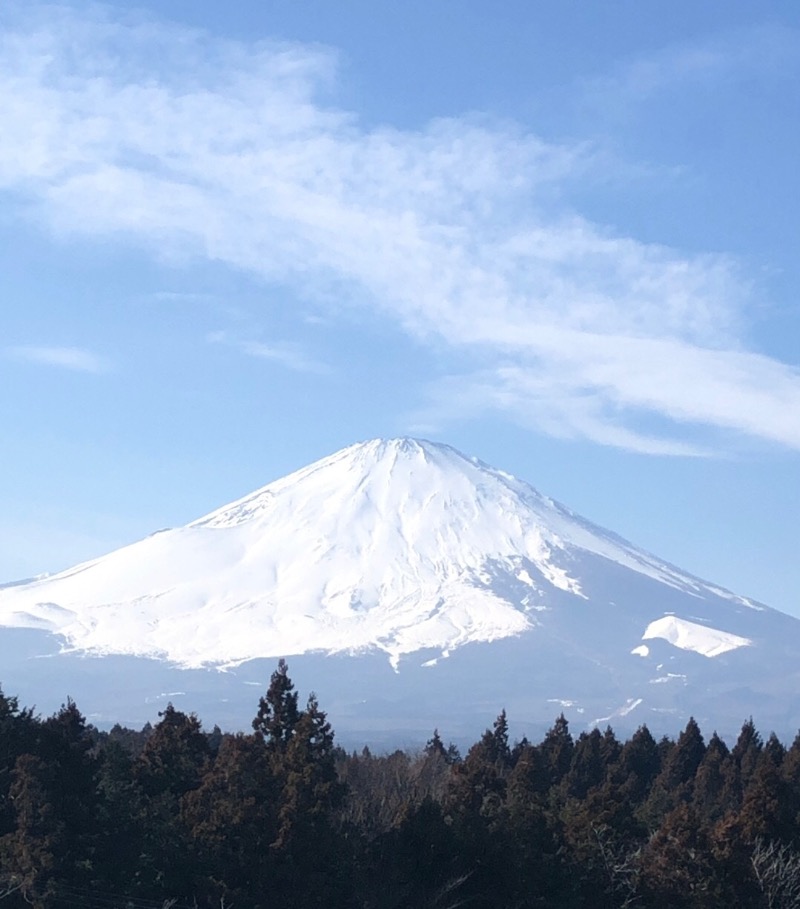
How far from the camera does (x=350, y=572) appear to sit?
143 meters

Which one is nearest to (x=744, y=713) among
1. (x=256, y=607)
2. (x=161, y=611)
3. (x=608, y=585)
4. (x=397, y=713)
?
(x=608, y=585)

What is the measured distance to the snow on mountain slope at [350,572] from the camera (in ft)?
444

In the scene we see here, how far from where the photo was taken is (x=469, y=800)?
2409cm

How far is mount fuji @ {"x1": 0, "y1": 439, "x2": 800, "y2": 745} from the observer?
12619 centimetres

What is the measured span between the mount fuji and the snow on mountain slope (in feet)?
0.79

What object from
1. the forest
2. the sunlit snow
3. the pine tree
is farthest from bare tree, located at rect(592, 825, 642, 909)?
the sunlit snow

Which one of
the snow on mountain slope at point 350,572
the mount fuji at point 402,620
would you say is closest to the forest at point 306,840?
the mount fuji at point 402,620

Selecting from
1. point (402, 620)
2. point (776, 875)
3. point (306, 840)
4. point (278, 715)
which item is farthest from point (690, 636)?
point (306, 840)

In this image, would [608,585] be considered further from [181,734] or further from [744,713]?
[181,734]

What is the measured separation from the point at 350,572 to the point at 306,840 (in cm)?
12421

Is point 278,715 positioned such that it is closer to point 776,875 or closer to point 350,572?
point 776,875

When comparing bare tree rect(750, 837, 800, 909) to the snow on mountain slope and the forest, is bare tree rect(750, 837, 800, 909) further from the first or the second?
the snow on mountain slope

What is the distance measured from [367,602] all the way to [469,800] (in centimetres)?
11577

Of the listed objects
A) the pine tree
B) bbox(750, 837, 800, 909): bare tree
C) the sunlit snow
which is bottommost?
bbox(750, 837, 800, 909): bare tree
